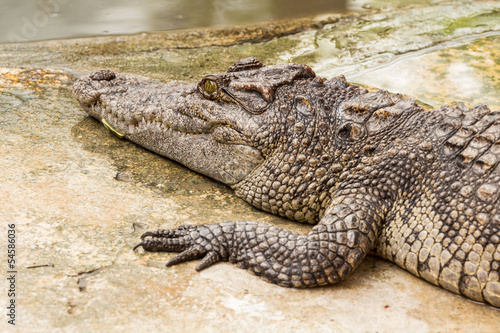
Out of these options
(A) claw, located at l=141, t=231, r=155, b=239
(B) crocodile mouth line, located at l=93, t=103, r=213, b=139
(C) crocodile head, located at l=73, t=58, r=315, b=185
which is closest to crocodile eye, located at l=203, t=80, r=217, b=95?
(C) crocodile head, located at l=73, t=58, r=315, b=185

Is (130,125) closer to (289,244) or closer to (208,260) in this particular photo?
(208,260)

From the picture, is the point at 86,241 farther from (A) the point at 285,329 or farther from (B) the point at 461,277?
(B) the point at 461,277

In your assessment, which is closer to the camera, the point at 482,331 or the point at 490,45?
the point at 482,331

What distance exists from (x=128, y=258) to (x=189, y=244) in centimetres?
37

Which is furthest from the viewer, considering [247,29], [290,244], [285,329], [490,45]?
[247,29]

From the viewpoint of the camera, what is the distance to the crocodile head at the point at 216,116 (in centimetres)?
360

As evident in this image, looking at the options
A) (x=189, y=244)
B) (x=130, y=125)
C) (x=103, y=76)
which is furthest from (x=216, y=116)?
(x=103, y=76)

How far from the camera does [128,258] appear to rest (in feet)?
9.64

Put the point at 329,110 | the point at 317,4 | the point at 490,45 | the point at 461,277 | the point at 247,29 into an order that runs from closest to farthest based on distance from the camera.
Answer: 1. the point at 461,277
2. the point at 329,110
3. the point at 490,45
4. the point at 247,29
5. the point at 317,4

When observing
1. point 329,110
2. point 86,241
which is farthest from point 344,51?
point 86,241

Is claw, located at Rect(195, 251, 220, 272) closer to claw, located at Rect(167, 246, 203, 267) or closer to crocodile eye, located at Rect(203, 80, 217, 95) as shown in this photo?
claw, located at Rect(167, 246, 203, 267)

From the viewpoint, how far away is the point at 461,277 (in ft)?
9.12

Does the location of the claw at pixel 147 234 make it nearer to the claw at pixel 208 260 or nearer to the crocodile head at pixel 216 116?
the claw at pixel 208 260

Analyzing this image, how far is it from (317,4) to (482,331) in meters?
7.10
